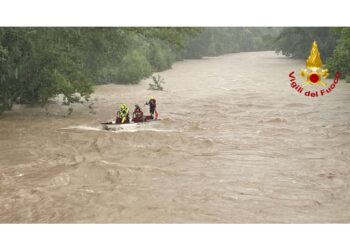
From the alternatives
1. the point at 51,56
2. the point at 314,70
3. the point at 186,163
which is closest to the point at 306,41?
the point at 51,56

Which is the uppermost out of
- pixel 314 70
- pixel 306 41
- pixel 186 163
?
pixel 306 41

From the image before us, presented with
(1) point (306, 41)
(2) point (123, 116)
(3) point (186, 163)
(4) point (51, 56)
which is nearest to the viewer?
(3) point (186, 163)

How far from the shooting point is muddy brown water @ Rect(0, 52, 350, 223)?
1019cm

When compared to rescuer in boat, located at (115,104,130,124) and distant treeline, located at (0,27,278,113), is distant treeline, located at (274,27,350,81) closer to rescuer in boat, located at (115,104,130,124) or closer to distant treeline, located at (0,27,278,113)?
distant treeline, located at (0,27,278,113)

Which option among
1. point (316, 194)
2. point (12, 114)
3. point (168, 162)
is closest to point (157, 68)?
point (12, 114)

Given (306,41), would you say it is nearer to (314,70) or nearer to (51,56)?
(51,56)

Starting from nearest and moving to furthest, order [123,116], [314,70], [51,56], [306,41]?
[314,70]
[123,116]
[51,56]
[306,41]

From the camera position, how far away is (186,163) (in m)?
14.2

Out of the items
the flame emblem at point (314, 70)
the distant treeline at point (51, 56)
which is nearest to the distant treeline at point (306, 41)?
the distant treeline at point (51, 56)

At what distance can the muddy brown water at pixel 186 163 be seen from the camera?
10188 mm

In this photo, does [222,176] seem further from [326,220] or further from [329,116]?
[329,116]

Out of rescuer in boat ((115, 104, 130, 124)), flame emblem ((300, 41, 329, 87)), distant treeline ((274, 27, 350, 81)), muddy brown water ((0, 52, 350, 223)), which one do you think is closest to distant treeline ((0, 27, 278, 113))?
muddy brown water ((0, 52, 350, 223))

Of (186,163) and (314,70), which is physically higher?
(314,70)

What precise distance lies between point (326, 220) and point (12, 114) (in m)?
16.1
